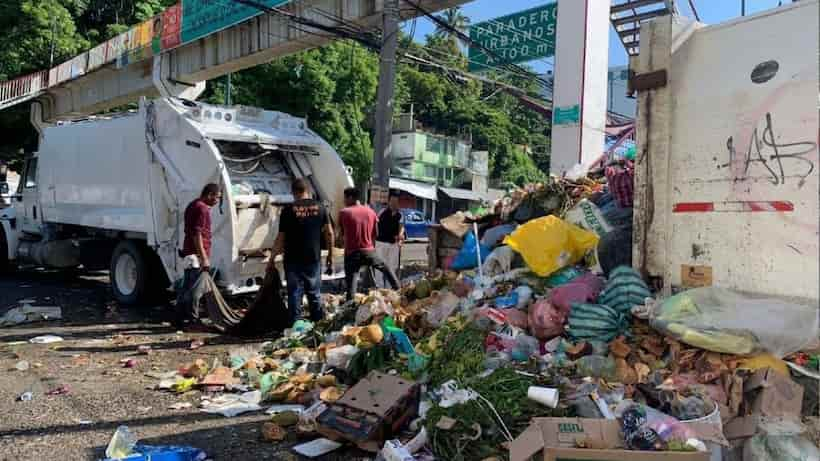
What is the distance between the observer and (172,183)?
690 centimetres

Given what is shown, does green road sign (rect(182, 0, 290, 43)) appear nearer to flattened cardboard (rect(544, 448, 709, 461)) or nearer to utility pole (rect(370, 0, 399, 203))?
utility pole (rect(370, 0, 399, 203))

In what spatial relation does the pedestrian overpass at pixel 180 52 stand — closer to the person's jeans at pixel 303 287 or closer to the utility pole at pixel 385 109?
the utility pole at pixel 385 109

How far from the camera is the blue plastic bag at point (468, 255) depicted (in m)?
5.63

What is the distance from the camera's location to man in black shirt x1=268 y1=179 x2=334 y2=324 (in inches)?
234

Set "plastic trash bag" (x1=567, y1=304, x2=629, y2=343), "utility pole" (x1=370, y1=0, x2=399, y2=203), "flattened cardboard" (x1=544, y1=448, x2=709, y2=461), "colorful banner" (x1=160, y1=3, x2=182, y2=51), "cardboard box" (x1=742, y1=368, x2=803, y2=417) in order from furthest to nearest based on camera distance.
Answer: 1. "colorful banner" (x1=160, y1=3, x2=182, y2=51)
2. "utility pole" (x1=370, y1=0, x2=399, y2=203)
3. "plastic trash bag" (x1=567, y1=304, x2=629, y2=343)
4. "cardboard box" (x1=742, y1=368, x2=803, y2=417)
5. "flattened cardboard" (x1=544, y1=448, x2=709, y2=461)

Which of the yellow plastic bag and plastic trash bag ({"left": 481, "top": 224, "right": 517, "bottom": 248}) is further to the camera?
plastic trash bag ({"left": 481, "top": 224, "right": 517, "bottom": 248})

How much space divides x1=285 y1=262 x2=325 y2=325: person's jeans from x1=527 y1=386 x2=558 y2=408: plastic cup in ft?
10.9

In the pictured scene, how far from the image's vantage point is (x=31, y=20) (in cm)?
1658

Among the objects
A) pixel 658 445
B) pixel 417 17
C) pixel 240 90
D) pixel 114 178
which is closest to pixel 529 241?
pixel 658 445

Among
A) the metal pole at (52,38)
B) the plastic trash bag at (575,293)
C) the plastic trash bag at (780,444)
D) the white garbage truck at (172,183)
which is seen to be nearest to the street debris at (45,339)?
the white garbage truck at (172,183)

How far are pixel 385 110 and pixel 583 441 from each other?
7309mm

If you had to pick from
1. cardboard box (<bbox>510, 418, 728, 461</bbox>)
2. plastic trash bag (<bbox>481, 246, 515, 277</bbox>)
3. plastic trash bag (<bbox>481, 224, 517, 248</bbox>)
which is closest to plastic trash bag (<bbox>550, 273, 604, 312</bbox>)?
plastic trash bag (<bbox>481, 246, 515, 277</bbox>)

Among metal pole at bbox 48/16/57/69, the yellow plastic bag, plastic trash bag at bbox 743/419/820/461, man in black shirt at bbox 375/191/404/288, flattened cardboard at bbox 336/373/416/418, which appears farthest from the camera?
metal pole at bbox 48/16/57/69

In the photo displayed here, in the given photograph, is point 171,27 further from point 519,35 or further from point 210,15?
point 519,35
